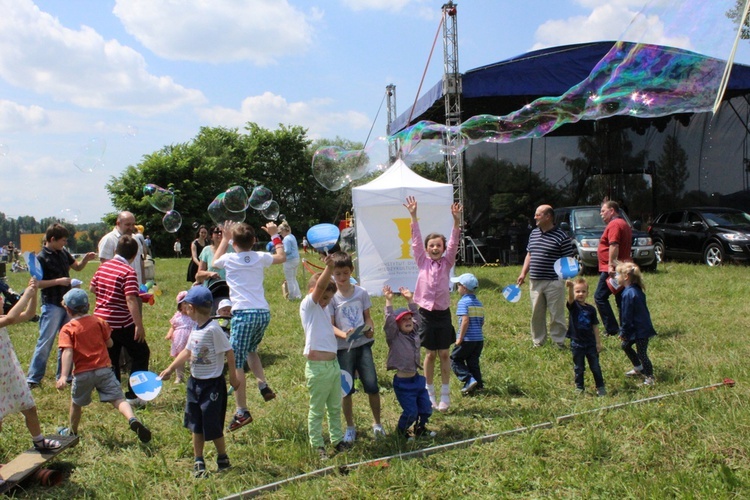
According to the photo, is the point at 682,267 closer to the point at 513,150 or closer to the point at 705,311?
the point at 705,311

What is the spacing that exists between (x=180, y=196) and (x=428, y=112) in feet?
103

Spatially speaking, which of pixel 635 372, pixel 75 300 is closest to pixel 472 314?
pixel 635 372

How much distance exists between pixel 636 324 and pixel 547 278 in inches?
67.9

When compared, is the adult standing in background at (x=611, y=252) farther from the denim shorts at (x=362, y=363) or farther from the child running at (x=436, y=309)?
the denim shorts at (x=362, y=363)

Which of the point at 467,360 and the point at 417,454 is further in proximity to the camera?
the point at 467,360

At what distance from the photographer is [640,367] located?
19.1 feet

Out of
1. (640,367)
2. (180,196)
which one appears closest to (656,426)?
(640,367)

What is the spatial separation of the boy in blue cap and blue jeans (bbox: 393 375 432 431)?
112 cm

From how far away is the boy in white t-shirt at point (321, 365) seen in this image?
407 cm

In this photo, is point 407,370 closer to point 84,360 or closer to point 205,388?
point 205,388

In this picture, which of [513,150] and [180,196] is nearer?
[513,150]

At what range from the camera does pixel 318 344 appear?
4125 mm

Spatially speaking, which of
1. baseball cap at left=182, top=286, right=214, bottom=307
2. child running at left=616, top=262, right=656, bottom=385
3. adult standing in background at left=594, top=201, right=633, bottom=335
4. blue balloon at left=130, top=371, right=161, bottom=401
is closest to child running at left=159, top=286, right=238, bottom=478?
baseball cap at left=182, top=286, right=214, bottom=307

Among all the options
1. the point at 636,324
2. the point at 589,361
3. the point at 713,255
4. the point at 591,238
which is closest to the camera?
the point at 589,361
